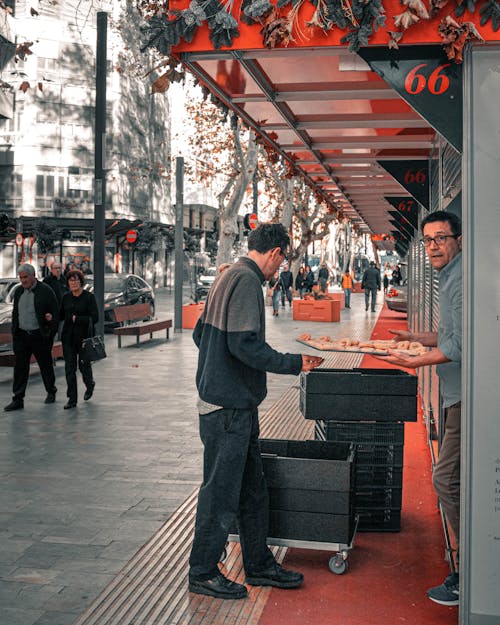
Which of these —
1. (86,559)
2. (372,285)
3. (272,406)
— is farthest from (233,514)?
(372,285)

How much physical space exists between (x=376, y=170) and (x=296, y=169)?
1.08 metres

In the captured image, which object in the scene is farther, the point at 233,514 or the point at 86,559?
the point at 86,559

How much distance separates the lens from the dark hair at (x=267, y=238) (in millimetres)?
4484

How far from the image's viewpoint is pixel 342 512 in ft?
15.8

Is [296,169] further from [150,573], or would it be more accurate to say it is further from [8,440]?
[150,573]

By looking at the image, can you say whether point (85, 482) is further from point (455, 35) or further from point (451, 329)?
point (455, 35)

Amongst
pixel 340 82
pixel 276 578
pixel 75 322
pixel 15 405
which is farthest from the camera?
pixel 75 322

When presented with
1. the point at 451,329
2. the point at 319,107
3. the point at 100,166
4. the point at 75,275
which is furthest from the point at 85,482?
the point at 100,166

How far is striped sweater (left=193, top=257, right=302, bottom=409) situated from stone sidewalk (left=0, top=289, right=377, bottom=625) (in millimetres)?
1360

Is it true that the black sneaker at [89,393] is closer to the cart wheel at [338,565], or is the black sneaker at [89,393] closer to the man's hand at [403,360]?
the cart wheel at [338,565]

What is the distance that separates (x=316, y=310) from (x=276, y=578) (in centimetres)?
2211

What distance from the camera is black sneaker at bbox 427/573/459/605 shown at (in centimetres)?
440

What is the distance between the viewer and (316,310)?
87.3 feet

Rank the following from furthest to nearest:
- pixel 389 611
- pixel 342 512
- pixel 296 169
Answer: pixel 296 169
pixel 342 512
pixel 389 611
